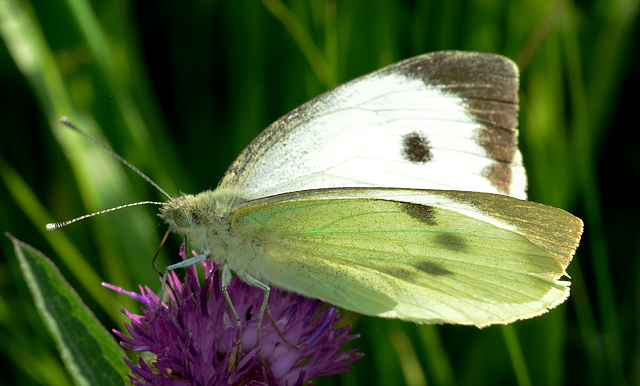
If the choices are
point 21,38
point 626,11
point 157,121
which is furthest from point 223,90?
point 626,11

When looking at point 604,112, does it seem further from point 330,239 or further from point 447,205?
point 330,239

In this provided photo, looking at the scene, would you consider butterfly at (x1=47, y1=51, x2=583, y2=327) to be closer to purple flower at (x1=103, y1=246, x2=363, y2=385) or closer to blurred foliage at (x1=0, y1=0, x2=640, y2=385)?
purple flower at (x1=103, y1=246, x2=363, y2=385)

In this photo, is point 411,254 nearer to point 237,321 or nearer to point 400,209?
point 400,209

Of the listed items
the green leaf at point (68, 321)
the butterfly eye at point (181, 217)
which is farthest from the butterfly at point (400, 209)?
the green leaf at point (68, 321)

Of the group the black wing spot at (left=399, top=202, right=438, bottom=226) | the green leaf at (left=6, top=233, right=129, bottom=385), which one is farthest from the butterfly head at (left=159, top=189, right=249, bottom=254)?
the black wing spot at (left=399, top=202, right=438, bottom=226)

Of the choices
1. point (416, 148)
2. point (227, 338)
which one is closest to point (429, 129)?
point (416, 148)

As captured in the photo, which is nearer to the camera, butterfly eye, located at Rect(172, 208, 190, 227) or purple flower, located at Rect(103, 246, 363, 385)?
purple flower, located at Rect(103, 246, 363, 385)

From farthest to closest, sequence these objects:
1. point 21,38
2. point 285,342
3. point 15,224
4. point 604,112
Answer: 1. point 604,112
2. point 15,224
3. point 21,38
4. point 285,342
